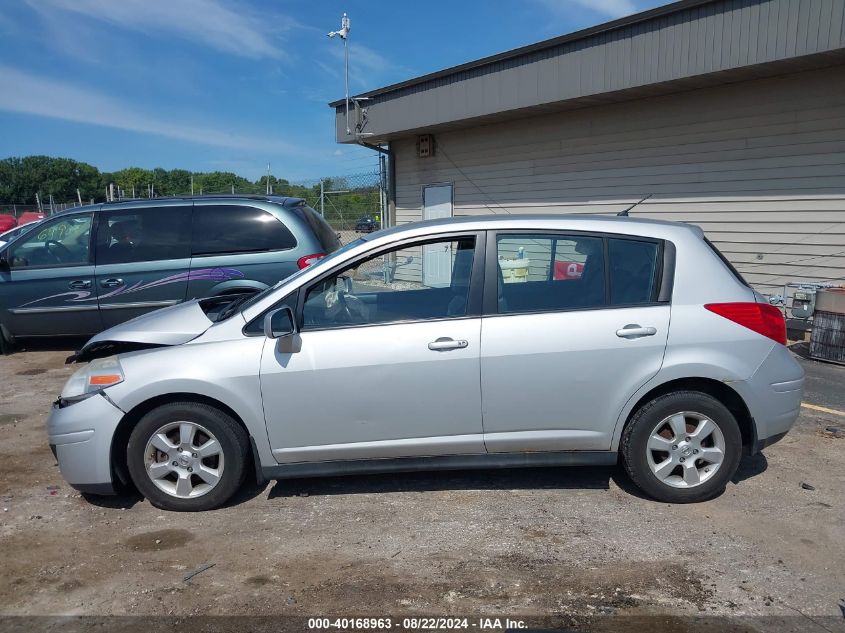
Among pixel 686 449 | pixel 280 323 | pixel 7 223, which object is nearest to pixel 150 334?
pixel 280 323

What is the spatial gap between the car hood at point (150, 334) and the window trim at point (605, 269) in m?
1.75

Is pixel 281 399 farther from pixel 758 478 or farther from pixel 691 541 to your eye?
pixel 758 478

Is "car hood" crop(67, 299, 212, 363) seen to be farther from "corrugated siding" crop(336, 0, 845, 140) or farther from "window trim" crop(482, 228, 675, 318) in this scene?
"corrugated siding" crop(336, 0, 845, 140)

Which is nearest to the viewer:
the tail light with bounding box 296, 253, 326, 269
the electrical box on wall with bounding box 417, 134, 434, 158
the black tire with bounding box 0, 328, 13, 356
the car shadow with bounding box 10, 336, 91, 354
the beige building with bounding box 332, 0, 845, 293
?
the tail light with bounding box 296, 253, 326, 269

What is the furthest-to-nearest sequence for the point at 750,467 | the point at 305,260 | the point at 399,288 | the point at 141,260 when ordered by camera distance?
the point at 141,260 < the point at 305,260 < the point at 750,467 < the point at 399,288

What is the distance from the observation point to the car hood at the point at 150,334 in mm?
3898

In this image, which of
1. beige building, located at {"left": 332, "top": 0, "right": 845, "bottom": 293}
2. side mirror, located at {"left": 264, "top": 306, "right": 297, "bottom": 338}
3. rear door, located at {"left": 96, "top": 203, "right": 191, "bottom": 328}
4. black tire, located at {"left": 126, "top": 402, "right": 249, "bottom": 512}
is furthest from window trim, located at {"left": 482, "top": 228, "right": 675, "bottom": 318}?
beige building, located at {"left": 332, "top": 0, "right": 845, "bottom": 293}

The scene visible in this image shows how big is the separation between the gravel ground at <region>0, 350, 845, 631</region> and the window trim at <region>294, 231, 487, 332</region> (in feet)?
3.75

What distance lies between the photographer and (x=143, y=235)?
757 centimetres

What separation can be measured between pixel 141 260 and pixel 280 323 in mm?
4625

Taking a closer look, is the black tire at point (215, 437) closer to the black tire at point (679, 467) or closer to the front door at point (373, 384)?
the front door at point (373, 384)

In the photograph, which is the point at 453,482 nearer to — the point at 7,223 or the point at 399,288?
the point at 399,288

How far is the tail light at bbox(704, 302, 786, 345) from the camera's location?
381 centimetres

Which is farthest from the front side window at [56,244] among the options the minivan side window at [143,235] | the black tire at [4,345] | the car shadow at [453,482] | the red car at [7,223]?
the red car at [7,223]
